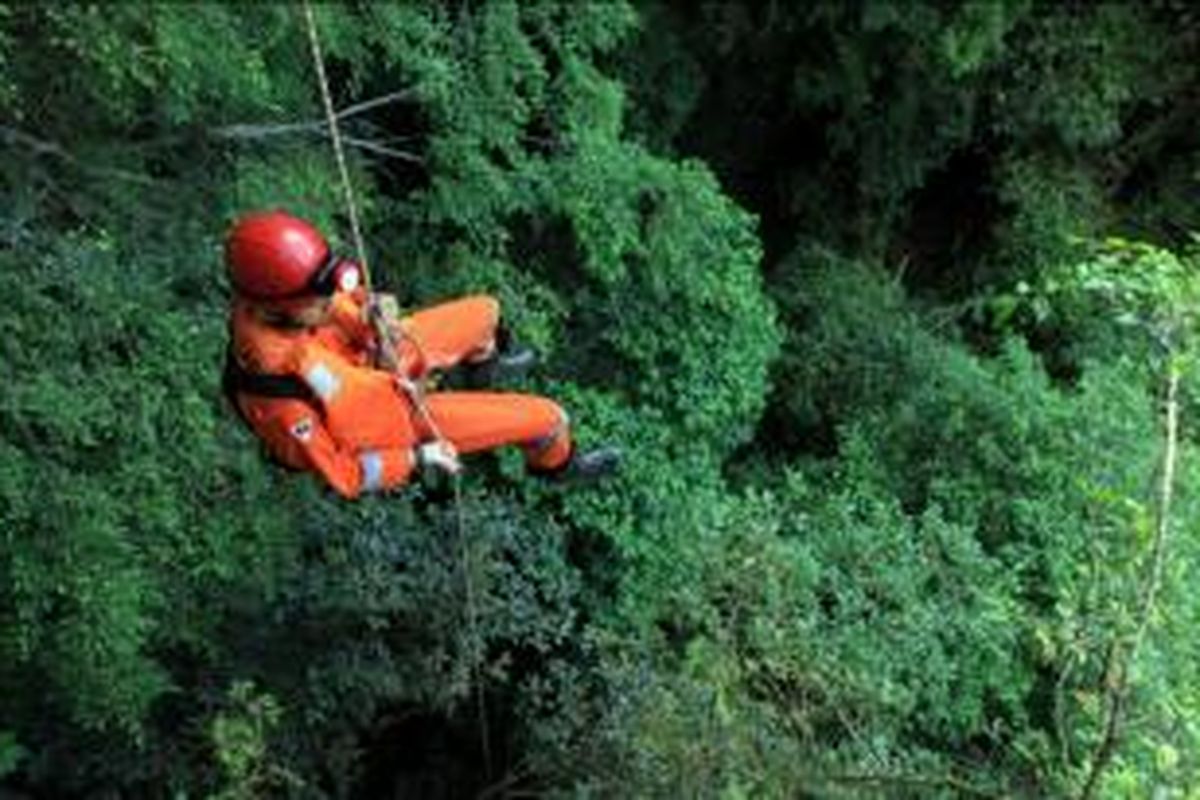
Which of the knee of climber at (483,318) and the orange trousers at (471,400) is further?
the knee of climber at (483,318)

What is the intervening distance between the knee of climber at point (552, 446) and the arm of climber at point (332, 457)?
24.2 inches

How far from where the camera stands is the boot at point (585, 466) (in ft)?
24.0

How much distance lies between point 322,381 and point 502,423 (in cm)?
74

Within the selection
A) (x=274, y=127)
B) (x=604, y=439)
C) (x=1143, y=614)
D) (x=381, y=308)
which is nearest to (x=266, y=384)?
(x=381, y=308)

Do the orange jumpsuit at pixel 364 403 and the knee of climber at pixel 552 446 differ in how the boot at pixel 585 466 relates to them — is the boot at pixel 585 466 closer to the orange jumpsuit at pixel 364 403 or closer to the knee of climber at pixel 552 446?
the knee of climber at pixel 552 446

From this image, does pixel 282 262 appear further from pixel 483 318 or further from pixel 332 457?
pixel 483 318

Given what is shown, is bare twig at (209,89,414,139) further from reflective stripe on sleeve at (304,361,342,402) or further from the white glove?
the white glove

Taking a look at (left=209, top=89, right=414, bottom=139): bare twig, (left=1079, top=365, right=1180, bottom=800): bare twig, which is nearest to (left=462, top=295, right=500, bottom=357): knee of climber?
(left=209, top=89, right=414, bottom=139): bare twig

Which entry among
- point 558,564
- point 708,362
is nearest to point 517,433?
point 558,564

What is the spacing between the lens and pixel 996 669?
8070 millimetres

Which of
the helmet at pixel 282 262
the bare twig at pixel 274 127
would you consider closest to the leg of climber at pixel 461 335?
the helmet at pixel 282 262

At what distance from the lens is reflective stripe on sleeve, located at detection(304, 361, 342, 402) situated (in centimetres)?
640

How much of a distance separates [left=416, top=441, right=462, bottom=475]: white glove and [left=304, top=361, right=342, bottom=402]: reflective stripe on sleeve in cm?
35

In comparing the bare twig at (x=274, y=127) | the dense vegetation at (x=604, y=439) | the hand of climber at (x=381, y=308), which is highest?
the bare twig at (x=274, y=127)
